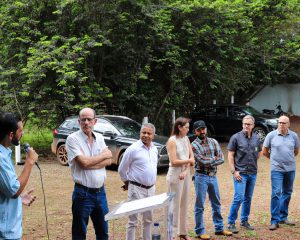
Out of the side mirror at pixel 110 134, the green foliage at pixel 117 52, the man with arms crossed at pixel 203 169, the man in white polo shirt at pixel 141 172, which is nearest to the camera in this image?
the man in white polo shirt at pixel 141 172

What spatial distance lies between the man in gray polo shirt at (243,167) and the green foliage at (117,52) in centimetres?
769

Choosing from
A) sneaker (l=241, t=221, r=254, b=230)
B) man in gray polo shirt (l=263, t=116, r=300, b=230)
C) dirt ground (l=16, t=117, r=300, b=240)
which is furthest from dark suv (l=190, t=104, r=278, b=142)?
sneaker (l=241, t=221, r=254, b=230)

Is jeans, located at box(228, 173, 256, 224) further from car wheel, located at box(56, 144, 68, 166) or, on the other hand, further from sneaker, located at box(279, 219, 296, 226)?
car wheel, located at box(56, 144, 68, 166)

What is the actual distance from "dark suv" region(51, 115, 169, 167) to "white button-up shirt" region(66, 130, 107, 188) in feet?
22.8

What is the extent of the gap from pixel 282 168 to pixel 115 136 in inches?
259

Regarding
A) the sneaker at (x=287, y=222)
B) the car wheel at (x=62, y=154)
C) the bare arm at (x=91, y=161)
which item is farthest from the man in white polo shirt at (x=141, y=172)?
the car wheel at (x=62, y=154)

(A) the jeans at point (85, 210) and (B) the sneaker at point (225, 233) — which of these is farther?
(B) the sneaker at point (225, 233)

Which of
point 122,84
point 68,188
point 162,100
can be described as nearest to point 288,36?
point 162,100

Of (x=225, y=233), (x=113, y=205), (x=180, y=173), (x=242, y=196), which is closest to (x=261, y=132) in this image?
(x=113, y=205)

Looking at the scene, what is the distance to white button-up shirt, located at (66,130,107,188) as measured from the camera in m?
4.76

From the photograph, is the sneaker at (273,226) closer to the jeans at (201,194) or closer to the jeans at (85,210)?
the jeans at (201,194)

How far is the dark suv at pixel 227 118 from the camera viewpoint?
725 inches

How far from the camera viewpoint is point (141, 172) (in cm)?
551

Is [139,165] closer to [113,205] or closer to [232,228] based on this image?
[232,228]
